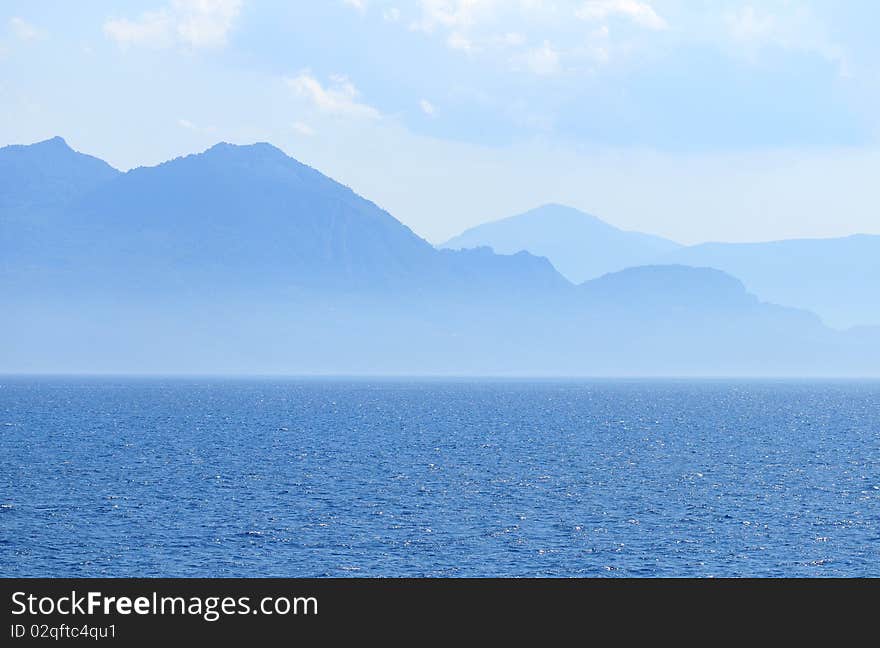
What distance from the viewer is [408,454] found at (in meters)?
110

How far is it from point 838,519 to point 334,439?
2721 inches

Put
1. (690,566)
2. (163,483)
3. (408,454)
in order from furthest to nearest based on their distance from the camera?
(408,454), (163,483), (690,566)

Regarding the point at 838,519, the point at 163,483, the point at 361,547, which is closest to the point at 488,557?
the point at 361,547

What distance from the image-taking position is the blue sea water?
54594 millimetres

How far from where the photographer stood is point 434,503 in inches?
2926

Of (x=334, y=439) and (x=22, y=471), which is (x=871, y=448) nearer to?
(x=334, y=439)

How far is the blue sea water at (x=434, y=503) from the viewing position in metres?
54.6
